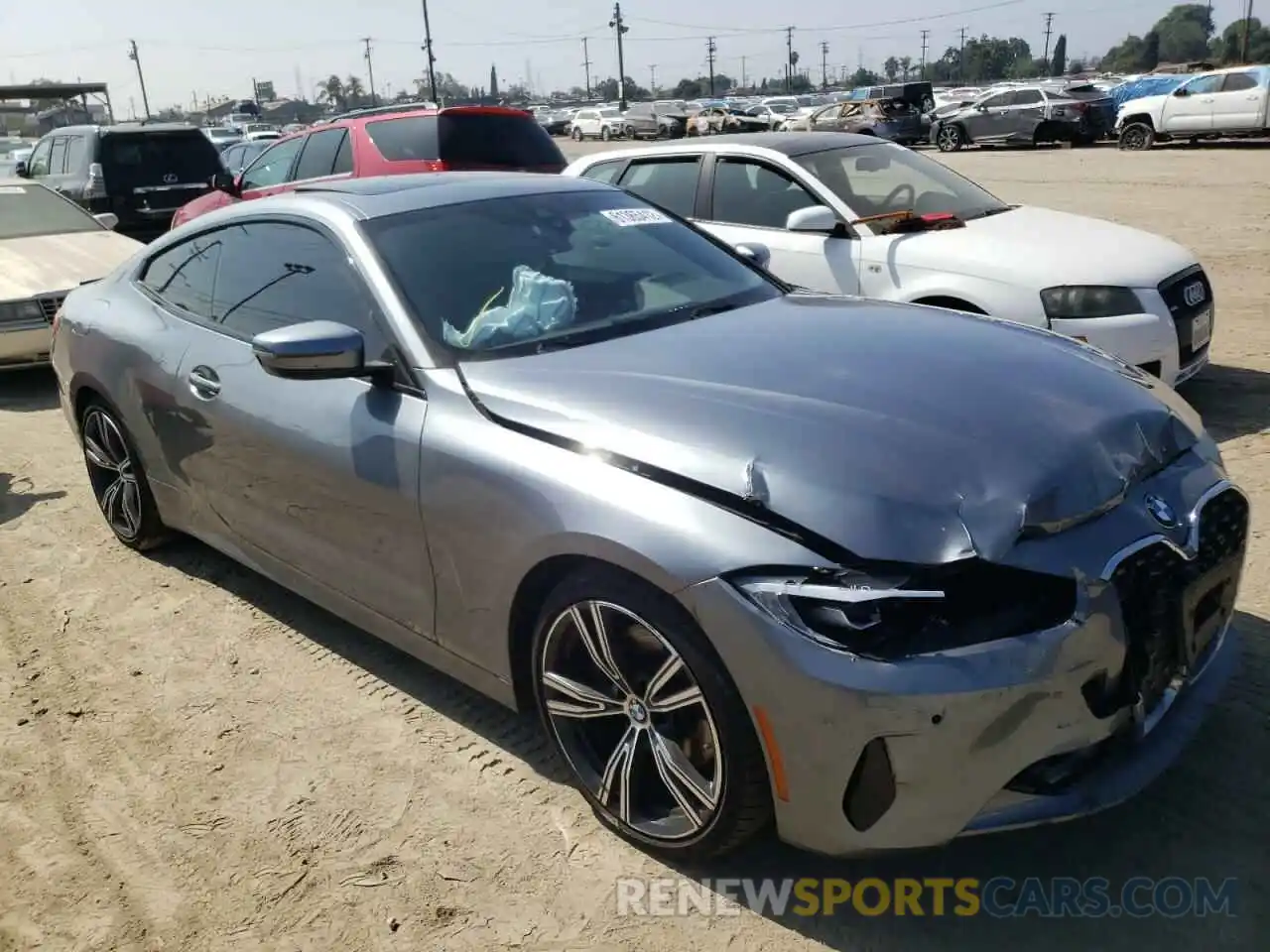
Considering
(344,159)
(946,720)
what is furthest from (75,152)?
(946,720)

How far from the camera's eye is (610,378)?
288cm

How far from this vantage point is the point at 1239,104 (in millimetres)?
22562

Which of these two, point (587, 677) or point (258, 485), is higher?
point (258, 485)

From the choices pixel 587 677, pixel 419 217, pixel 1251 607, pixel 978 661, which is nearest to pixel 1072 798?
pixel 978 661

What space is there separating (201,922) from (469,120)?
8610 mm

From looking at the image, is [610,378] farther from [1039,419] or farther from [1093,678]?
[1093,678]

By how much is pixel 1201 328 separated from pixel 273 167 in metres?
8.89

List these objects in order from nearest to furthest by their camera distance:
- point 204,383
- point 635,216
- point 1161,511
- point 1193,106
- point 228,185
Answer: point 1161,511
point 204,383
point 635,216
point 228,185
point 1193,106

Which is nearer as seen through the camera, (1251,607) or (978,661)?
(978,661)

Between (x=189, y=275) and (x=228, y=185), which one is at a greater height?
(x=228, y=185)

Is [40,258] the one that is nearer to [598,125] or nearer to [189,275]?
[189,275]

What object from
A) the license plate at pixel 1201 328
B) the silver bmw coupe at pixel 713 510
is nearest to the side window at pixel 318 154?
the silver bmw coupe at pixel 713 510

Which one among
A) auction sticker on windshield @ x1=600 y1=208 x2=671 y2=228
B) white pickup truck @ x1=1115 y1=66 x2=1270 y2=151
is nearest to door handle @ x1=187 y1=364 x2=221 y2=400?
auction sticker on windshield @ x1=600 y1=208 x2=671 y2=228

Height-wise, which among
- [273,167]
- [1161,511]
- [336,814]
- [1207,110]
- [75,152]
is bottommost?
[336,814]
